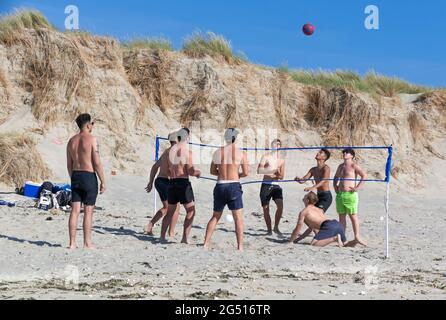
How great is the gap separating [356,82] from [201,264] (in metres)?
15.9

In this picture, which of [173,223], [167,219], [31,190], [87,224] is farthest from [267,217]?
[31,190]

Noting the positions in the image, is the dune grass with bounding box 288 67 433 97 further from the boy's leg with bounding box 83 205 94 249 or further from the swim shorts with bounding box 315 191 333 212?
the boy's leg with bounding box 83 205 94 249

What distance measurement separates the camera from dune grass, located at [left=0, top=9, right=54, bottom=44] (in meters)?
18.3

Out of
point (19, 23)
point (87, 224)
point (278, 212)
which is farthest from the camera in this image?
point (19, 23)

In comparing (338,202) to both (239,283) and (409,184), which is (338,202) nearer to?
(239,283)

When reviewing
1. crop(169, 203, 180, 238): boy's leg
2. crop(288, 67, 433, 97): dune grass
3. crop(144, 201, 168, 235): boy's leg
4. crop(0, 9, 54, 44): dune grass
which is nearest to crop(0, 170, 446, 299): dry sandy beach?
crop(144, 201, 168, 235): boy's leg

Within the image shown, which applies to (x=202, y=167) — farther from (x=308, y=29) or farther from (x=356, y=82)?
(x=356, y=82)

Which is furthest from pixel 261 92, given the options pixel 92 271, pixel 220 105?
pixel 92 271

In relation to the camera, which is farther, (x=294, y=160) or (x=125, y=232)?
(x=294, y=160)

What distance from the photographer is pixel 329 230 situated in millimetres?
10000

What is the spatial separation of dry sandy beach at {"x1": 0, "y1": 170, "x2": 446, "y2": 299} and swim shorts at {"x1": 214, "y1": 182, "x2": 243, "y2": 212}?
22.7 inches

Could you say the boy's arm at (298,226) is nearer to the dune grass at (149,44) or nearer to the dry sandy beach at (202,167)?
the dry sandy beach at (202,167)

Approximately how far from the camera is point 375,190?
18.4m

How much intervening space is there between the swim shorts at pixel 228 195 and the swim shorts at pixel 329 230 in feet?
4.53
